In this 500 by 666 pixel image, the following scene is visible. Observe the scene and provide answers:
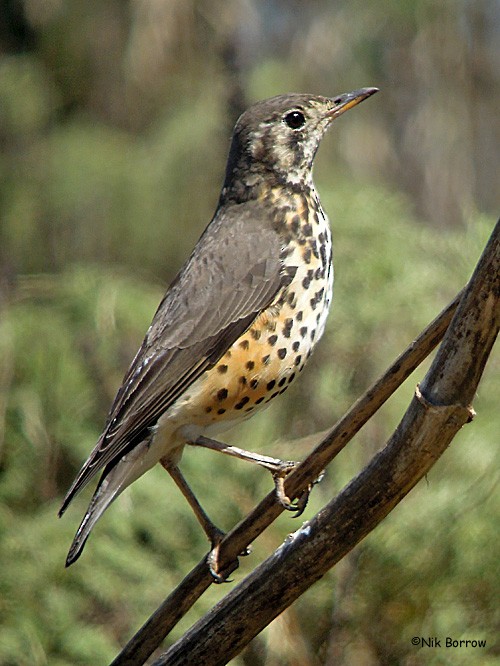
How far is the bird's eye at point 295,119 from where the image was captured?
413cm

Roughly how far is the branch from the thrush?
1.67 feet

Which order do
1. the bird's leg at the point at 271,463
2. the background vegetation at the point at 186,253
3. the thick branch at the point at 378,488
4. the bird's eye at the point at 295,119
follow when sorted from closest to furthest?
the thick branch at the point at 378,488
the bird's leg at the point at 271,463
the bird's eye at the point at 295,119
the background vegetation at the point at 186,253

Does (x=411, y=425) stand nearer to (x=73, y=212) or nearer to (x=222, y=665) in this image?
(x=222, y=665)

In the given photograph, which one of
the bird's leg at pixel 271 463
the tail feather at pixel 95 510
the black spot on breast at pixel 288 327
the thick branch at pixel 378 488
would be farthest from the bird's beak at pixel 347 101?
the thick branch at pixel 378 488

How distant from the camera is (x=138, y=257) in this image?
22.5 feet

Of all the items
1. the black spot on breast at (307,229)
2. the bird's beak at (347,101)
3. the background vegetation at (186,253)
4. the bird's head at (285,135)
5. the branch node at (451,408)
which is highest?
the bird's beak at (347,101)

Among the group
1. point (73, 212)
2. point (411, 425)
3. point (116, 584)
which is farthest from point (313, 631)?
point (73, 212)

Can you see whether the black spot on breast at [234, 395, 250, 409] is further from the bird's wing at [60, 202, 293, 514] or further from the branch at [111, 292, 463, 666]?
the branch at [111, 292, 463, 666]

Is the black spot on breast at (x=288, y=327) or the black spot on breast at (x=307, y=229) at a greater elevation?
the black spot on breast at (x=307, y=229)

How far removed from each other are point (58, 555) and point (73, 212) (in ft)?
9.46

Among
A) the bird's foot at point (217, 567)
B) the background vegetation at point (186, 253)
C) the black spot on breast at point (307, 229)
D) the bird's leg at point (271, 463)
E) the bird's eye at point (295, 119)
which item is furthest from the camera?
the background vegetation at point (186, 253)

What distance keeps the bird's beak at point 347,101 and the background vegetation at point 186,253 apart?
104cm

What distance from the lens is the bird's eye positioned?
4.13m

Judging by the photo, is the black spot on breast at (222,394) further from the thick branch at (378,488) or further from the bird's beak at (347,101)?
the bird's beak at (347,101)
